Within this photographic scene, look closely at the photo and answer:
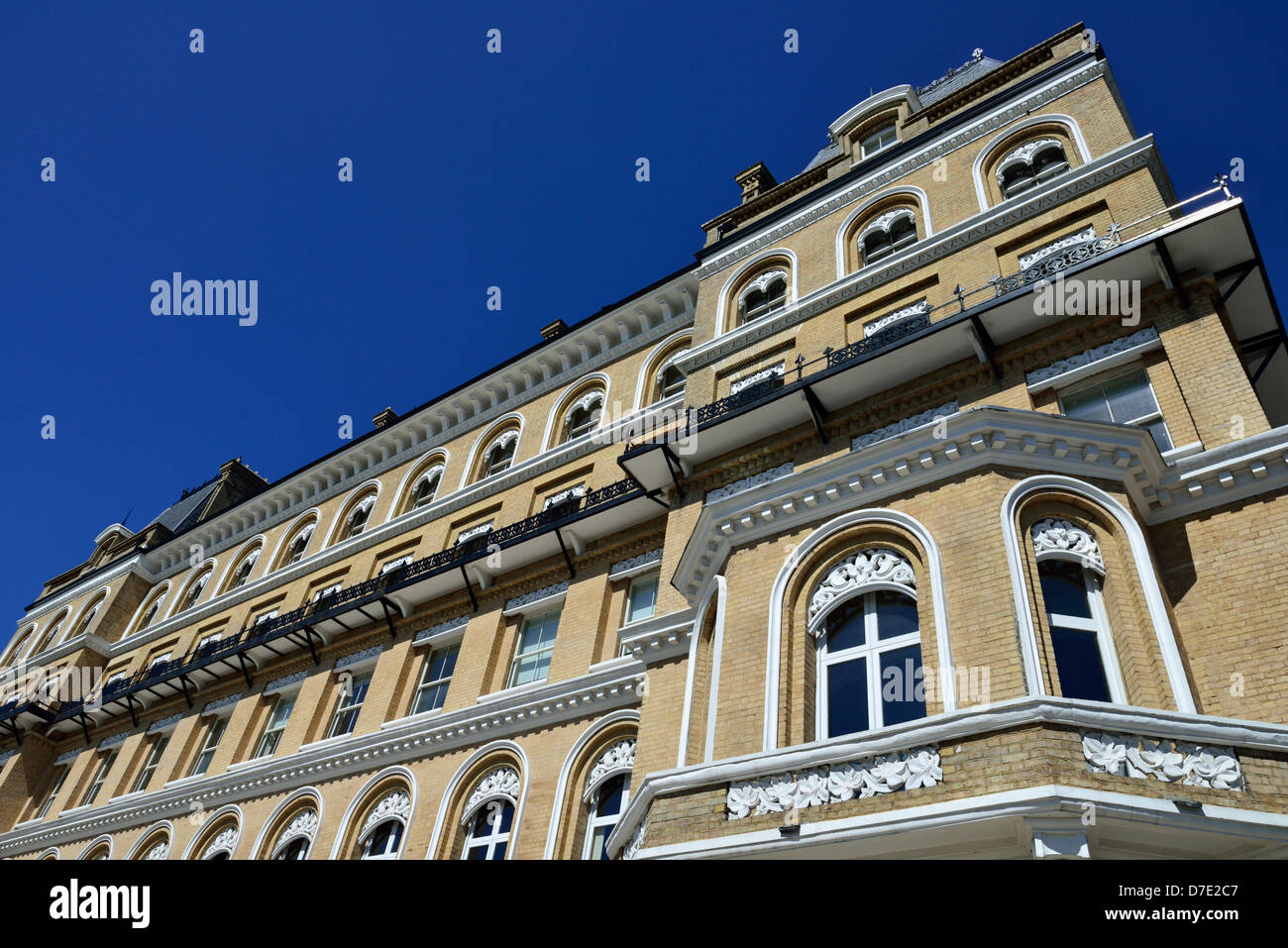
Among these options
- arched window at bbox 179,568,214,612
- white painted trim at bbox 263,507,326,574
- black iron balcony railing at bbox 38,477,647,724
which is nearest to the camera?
black iron balcony railing at bbox 38,477,647,724

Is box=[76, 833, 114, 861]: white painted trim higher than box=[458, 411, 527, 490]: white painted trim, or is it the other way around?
box=[458, 411, 527, 490]: white painted trim

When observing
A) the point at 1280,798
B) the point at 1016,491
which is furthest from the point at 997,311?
the point at 1280,798

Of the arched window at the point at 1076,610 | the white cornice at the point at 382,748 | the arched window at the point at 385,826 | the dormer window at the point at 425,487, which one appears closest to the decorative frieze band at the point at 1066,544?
the arched window at the point at 1076,610

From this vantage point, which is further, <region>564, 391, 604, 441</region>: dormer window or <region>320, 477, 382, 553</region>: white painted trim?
<region>320, 477, 382, 553</region>: white painted trim

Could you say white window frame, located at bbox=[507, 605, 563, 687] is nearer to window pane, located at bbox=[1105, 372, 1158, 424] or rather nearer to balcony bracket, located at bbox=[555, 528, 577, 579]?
balcony bracket, located at bbox=[555, 528, 577, 579]

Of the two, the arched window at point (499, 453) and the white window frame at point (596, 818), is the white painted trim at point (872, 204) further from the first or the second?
the arched window at point (499, 453)

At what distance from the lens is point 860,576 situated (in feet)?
39.0

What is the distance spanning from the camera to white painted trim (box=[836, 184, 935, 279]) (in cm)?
1828

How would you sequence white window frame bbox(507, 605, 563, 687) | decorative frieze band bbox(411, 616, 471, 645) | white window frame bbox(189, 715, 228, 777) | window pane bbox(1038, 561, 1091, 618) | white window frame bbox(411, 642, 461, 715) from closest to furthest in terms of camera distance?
window pane bbox(1038, 561, 1091, 618)
white window frame bbox(507, 605, 563, 687)
white window frame bbox(411, 642, 461, 715)
decorative frieze band bbox(411, 616, 471, 645)
white window frame bbox(189, 715, 228, 777)

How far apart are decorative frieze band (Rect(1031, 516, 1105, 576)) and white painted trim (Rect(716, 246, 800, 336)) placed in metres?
9.57

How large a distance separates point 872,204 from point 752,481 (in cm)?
786

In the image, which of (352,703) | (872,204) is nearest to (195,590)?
(352,703)

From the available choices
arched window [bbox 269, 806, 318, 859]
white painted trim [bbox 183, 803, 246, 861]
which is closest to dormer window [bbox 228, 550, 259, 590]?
white painted trim [bbox 183, 803, 246, 861]

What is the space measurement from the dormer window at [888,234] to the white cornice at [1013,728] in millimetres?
12169
